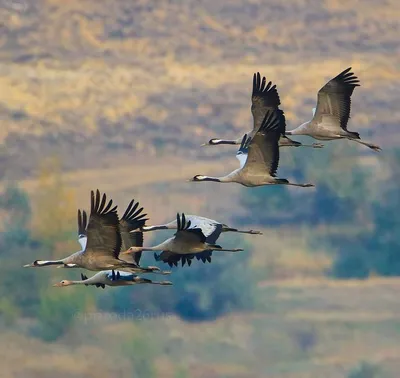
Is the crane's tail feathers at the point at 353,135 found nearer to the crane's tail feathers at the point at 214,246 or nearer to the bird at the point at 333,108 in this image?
the bird at the point at 333,108

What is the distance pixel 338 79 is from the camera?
2998 centimetres

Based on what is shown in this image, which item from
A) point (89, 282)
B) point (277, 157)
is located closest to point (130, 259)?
point (89, 282)

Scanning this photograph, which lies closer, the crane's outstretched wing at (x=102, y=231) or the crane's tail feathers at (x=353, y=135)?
the crane's outstretched wing at (x=102, y=231)

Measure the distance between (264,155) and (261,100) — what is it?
1680mm

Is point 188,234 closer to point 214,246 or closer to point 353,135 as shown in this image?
point 214,246

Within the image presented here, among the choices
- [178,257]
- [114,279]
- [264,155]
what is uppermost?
[264,155]

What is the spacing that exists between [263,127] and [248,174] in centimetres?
111

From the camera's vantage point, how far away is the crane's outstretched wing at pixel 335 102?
29.9m

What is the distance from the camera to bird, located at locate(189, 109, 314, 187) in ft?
92.6

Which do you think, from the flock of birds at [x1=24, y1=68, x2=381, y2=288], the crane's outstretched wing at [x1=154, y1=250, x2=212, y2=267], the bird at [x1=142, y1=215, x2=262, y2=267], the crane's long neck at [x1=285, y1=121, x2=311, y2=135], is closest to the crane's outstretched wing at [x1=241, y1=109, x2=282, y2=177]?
the flock of birds at [x1=24, y1=68, x2=381, y2=288]

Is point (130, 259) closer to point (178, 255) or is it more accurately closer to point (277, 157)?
point (178, 255)

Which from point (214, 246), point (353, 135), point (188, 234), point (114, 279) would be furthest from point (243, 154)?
point (114, 279)

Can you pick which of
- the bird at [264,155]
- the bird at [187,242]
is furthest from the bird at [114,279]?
the bird at [264,155]

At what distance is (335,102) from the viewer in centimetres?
3002
